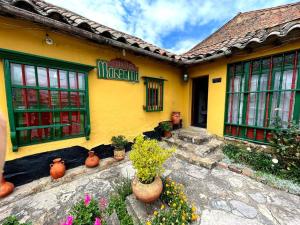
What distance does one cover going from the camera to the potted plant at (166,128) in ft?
16.9

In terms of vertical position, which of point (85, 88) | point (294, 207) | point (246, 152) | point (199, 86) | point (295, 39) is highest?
point (295, 39)

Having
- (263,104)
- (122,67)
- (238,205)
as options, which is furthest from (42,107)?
(263,104)

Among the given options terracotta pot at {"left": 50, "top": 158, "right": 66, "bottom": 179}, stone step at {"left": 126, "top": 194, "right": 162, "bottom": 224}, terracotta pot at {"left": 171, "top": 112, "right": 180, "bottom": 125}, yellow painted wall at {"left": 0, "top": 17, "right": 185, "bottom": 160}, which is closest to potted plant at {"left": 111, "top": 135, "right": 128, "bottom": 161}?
yellow painted wall at {"left": 0, "top": 17, "right": 185, "bottom": 160}

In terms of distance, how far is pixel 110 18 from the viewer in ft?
15.4

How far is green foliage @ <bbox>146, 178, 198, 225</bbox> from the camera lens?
180cm

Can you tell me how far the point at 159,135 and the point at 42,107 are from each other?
381 centimetres

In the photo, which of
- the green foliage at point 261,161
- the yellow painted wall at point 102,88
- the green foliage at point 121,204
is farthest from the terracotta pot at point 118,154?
the green foliage at point 261,161

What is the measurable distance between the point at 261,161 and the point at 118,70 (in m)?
4.50

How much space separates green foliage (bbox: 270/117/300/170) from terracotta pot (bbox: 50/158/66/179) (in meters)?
4.97

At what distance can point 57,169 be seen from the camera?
9.55ft

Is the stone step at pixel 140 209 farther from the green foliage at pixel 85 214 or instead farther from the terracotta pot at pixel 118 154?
the terracotta pot at pixel 118 154

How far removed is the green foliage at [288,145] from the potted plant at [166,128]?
2.99 m

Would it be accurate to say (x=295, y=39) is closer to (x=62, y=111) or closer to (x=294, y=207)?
(x=294, y=207)

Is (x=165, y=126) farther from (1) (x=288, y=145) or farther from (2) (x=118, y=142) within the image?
(1) (x=288, y=145)
